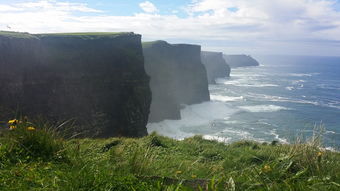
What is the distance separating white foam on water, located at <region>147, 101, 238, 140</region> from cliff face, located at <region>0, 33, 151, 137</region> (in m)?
7.51

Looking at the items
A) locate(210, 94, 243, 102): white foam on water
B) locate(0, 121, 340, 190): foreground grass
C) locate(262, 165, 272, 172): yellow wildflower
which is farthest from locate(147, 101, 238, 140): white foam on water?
locate(262, 165, 272, 172): yellow wildflower

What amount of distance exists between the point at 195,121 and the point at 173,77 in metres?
23.6

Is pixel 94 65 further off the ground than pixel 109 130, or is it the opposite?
pixel 94 65

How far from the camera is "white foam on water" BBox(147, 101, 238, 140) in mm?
55812

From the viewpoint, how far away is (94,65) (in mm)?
48250

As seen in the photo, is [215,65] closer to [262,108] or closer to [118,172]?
[262,108]

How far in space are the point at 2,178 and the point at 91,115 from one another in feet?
138

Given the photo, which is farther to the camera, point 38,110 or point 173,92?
point 173,92

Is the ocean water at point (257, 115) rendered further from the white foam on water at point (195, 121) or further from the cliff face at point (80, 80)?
the cliff face at point (80, 80)

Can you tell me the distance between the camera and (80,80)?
150 ft

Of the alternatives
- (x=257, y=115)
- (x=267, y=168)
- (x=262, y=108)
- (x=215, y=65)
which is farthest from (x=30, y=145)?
(x=215, y=65)

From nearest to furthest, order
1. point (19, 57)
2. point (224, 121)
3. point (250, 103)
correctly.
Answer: point (19, 57) < point (224, 121) < point (250, 103)

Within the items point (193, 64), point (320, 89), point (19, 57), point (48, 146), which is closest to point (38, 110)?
point (19, 57)

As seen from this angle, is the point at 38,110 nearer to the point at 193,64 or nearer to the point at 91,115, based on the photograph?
the point at 91,115
